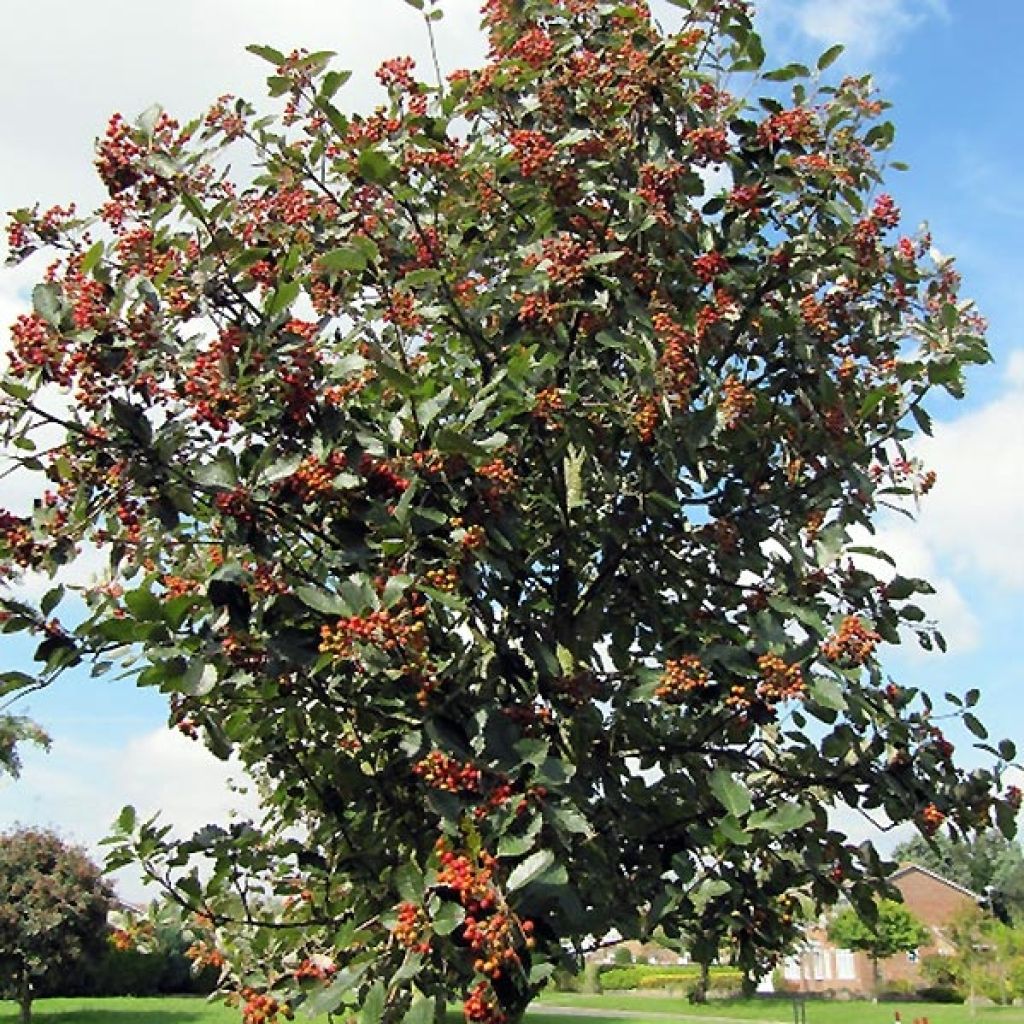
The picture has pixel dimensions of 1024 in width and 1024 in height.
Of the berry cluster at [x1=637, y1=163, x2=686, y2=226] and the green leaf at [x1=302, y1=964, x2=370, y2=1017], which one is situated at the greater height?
the berry cluster at [x1=637, y1=163, x2=686, y2=226]

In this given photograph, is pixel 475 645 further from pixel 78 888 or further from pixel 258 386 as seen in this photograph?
pixel 78 888

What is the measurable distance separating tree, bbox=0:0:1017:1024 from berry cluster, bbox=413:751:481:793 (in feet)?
0.07

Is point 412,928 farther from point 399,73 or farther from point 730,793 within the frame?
point 399,73

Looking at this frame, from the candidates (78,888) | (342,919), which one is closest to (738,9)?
(342,919)

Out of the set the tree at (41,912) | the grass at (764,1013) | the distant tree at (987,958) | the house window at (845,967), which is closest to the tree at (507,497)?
the tree at (41,912)

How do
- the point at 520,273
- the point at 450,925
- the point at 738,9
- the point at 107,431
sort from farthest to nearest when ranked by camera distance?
1. the point at 738,9
2. the point at 520,273
3. the point at 107,431
4. the point at 450,925

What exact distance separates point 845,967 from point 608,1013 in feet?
112

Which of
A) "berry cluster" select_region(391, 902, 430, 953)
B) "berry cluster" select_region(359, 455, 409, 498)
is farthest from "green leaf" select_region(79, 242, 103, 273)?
"berry cluster" select_region(391, 902, 430, 953)

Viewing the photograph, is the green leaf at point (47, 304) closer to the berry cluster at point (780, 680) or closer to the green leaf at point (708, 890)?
the berry cluster at point (780, 680)

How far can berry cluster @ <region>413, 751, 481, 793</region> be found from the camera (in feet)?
10.9

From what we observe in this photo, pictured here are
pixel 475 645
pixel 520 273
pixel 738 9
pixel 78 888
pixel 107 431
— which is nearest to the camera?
pixel 107 431

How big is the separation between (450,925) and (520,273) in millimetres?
2633

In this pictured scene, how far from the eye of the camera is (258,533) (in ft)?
11.5

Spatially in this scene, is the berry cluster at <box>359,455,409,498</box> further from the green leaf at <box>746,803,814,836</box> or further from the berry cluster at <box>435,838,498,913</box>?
the green leaf at <box>746,803,814,836</box>
